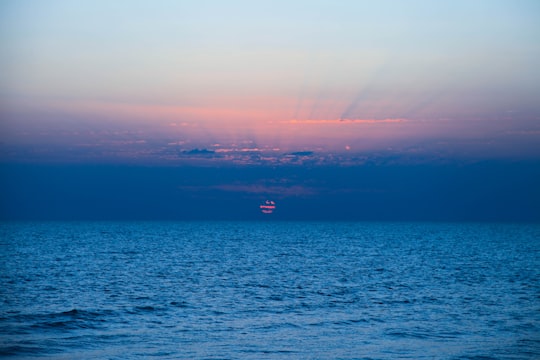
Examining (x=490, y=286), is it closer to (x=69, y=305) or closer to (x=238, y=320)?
(x=238, y=320)

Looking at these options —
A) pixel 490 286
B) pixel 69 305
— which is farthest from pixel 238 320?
pixel 490 286

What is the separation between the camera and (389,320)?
3338cm

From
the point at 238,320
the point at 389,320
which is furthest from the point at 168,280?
the point at 389,320

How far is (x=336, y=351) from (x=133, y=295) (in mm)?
19161

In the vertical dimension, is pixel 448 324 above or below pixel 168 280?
below

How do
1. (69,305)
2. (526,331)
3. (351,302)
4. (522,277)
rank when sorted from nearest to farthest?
(526,331), (69,305), (351,302), (522,277)

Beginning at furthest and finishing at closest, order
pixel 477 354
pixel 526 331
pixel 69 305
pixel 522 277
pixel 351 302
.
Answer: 1. pixel 522 277
2. pixel 351 302
3. pixel 69 305
4. pixel 526 331
5. pixel 477 354

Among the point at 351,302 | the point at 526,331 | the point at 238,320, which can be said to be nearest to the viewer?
the point at 526,331

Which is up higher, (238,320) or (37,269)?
(37,269)

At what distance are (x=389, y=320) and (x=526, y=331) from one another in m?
6.80

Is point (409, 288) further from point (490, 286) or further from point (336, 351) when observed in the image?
point (336, 351)

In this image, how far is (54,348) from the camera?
26531 mm

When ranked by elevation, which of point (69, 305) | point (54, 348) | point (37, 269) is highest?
point (37, 269)

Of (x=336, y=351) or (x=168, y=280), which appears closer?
(x=336, y=351)
